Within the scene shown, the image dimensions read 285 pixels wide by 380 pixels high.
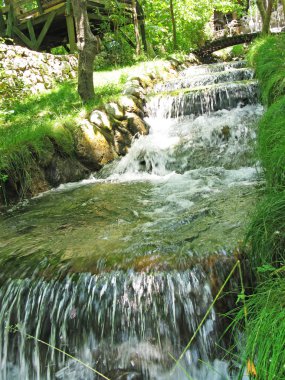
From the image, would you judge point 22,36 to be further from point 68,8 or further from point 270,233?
point 270,233

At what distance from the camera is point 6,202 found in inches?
189

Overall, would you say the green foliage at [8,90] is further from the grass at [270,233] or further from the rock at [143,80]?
the grass at [270,233]

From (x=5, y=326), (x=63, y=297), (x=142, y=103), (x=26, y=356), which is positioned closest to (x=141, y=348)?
(x=63, y=297)

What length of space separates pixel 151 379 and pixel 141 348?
0.19 metres

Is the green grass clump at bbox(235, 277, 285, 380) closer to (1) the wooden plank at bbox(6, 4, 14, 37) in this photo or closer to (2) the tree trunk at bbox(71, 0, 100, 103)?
(2) the tree trunk at bbox(71, 0, 100, 103)

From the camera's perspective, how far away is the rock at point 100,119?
6129 mm

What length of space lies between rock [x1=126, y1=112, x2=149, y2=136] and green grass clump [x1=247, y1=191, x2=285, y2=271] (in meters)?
4.51

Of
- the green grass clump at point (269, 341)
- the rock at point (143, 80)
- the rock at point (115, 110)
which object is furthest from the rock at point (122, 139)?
the green grass clump at point (269, 341)

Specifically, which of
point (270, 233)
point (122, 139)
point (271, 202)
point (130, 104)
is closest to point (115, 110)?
point (130, 104)

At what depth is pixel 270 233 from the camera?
2191 millimetres

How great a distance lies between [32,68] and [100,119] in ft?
13.6

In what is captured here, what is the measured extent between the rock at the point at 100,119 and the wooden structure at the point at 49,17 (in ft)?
19.8

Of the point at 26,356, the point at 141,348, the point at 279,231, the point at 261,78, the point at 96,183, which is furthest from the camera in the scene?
the point at 261,78

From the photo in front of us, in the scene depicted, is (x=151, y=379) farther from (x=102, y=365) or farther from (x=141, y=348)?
(x=102, y=365)
